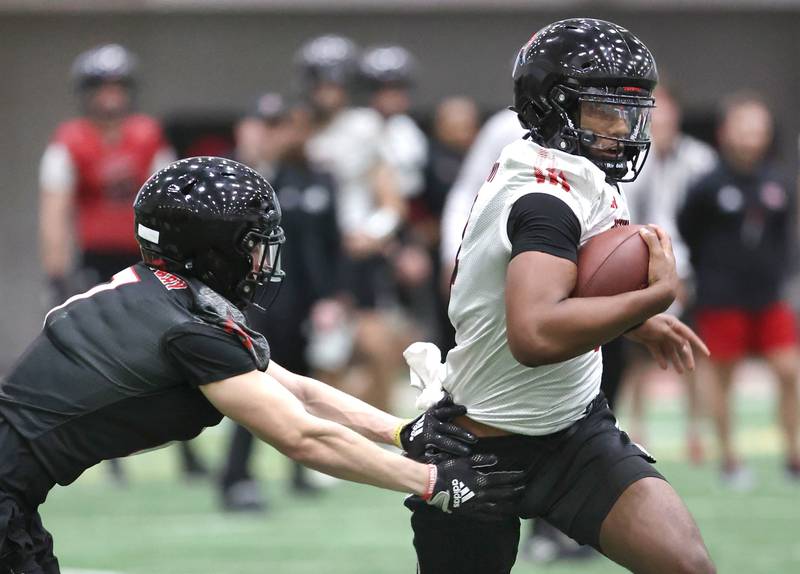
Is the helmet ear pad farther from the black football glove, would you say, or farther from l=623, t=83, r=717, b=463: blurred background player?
l=623, t=83, r=717, b=463: blurred background player

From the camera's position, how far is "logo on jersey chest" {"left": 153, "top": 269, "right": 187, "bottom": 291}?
3574mm

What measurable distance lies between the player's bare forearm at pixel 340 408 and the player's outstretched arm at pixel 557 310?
0.61 m

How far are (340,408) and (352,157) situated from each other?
5.13 m

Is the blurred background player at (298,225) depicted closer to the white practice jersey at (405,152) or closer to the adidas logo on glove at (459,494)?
the white practice jersey at (405,152)

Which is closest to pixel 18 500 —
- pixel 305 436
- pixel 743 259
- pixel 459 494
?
pixel 305 436

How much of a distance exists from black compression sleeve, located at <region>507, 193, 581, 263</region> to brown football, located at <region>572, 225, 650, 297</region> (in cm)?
6

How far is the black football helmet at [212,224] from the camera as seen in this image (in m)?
3.61

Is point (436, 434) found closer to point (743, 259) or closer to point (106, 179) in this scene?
point (106, 179)

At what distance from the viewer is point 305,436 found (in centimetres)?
352

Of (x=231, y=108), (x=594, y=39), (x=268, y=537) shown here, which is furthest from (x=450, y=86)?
(x=594, y=39)

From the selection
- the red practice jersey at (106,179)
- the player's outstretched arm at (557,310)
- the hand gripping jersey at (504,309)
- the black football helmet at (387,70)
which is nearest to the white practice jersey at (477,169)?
the hand gripping jersey at (504,309)

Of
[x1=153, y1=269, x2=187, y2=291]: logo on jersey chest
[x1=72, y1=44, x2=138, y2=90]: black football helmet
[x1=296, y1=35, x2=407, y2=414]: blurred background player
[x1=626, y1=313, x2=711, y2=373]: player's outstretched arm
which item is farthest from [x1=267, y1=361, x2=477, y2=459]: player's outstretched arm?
[x1=72, y1=44, x2=138, y2=90]: black football helmet

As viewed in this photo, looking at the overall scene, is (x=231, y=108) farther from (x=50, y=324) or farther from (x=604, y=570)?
(x=50, y=324)

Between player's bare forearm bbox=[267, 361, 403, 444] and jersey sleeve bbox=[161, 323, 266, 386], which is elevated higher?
jersey sleeve bbox=[161, 323, 266, 386]
